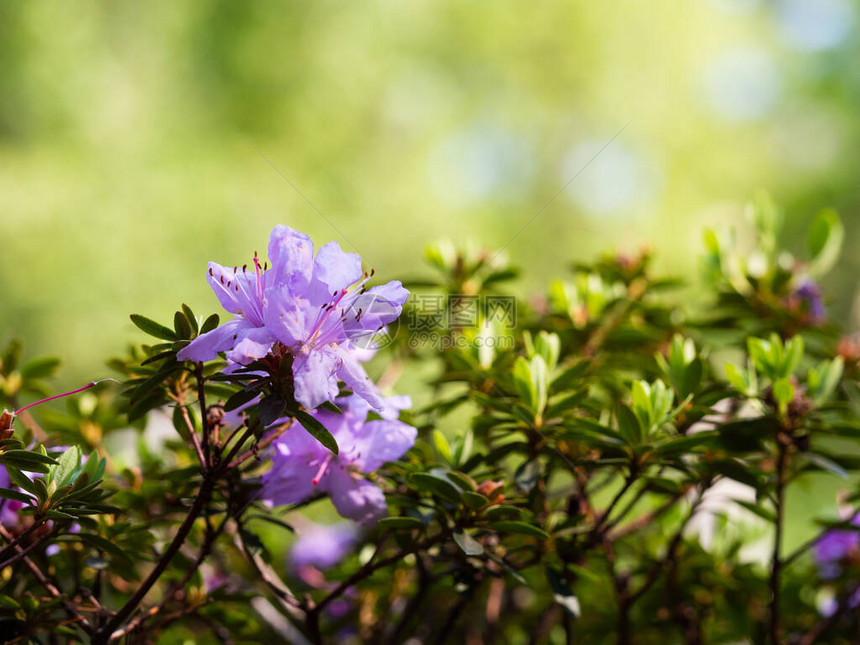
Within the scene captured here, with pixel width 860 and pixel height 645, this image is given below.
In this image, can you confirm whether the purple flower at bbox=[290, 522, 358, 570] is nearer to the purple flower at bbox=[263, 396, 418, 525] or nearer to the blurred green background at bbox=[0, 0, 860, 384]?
the purple flower at bbox=[263, 396, 418, 525]

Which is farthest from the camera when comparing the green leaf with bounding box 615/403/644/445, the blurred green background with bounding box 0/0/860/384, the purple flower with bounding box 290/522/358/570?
the blurred green background with bounding box 0/0/860/384

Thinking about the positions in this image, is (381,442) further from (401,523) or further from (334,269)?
(334,269)

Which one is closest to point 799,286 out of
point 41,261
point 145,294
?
point 145,294

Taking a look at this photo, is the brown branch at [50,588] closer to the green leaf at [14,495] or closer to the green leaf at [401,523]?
the green leaf at [14,495]

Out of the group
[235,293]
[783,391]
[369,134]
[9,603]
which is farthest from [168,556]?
[369,134]

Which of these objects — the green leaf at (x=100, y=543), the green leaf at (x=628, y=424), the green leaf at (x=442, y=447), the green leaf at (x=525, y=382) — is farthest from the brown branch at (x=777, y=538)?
the green leaf at (x=100, y=543)

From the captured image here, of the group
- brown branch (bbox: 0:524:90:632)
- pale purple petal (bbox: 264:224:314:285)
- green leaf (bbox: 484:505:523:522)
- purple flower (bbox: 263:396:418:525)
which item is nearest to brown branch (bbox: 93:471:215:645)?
brown branch (bbox: 0:524:90:632)

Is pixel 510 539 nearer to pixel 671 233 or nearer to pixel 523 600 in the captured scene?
pixel 523 600
